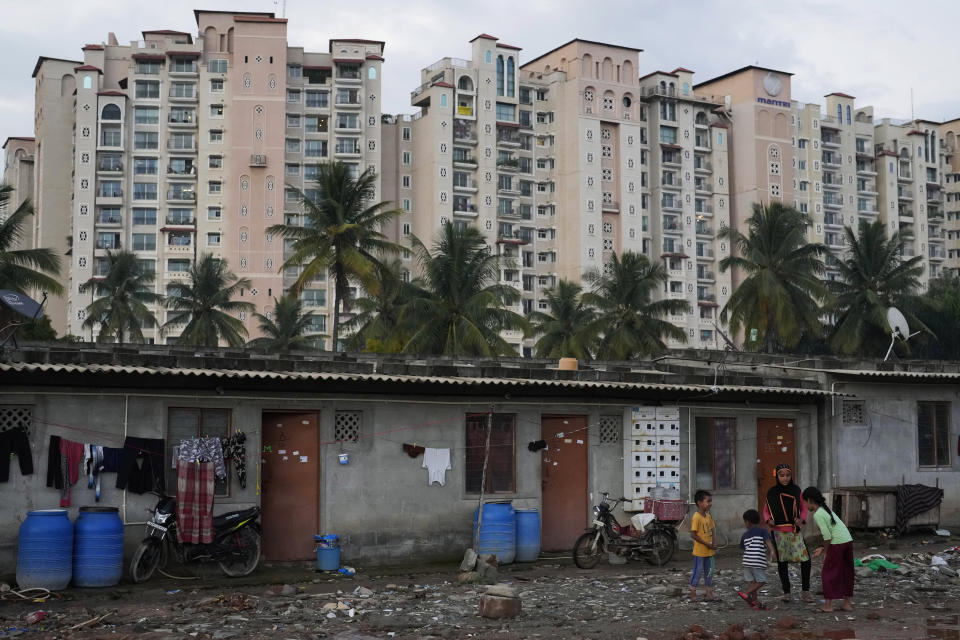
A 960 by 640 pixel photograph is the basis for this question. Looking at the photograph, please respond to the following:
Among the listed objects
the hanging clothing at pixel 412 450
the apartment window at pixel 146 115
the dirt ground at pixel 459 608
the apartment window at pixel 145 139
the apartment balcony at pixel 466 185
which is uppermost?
the apartment window at pixel 146 115

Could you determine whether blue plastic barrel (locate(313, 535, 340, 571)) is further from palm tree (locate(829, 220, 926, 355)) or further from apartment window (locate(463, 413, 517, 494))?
palm tree (locate(829, 220, 926, 355))

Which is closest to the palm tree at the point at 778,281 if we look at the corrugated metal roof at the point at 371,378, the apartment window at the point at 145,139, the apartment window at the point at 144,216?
the corrugated metal roof at the point at 371,378

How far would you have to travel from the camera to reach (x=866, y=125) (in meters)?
109

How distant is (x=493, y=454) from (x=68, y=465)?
245 inches

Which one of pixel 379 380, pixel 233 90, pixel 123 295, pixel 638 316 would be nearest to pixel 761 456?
pixel 379 380

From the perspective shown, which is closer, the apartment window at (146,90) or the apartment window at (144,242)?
the apartment window at (144,242)

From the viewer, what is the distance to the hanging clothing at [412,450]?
53.4ft

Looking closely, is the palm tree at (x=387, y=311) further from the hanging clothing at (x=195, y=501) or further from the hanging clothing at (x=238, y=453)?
the hanging clothing at (x=195, y=501)

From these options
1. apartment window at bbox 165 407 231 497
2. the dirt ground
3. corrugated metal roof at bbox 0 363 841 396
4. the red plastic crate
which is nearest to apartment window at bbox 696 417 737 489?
corrugated metal roof at bbox 0 363 841 396

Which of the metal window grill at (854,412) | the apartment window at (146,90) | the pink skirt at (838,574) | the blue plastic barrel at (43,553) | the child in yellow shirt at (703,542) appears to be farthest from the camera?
the apartment window at (146,90)

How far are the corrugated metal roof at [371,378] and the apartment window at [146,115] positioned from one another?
Answer: 74.0 m

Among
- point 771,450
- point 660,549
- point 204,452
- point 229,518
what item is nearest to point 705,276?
point 771,450

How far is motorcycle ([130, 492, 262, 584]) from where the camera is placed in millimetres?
14047

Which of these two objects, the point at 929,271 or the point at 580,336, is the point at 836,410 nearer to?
the point at 580,336
